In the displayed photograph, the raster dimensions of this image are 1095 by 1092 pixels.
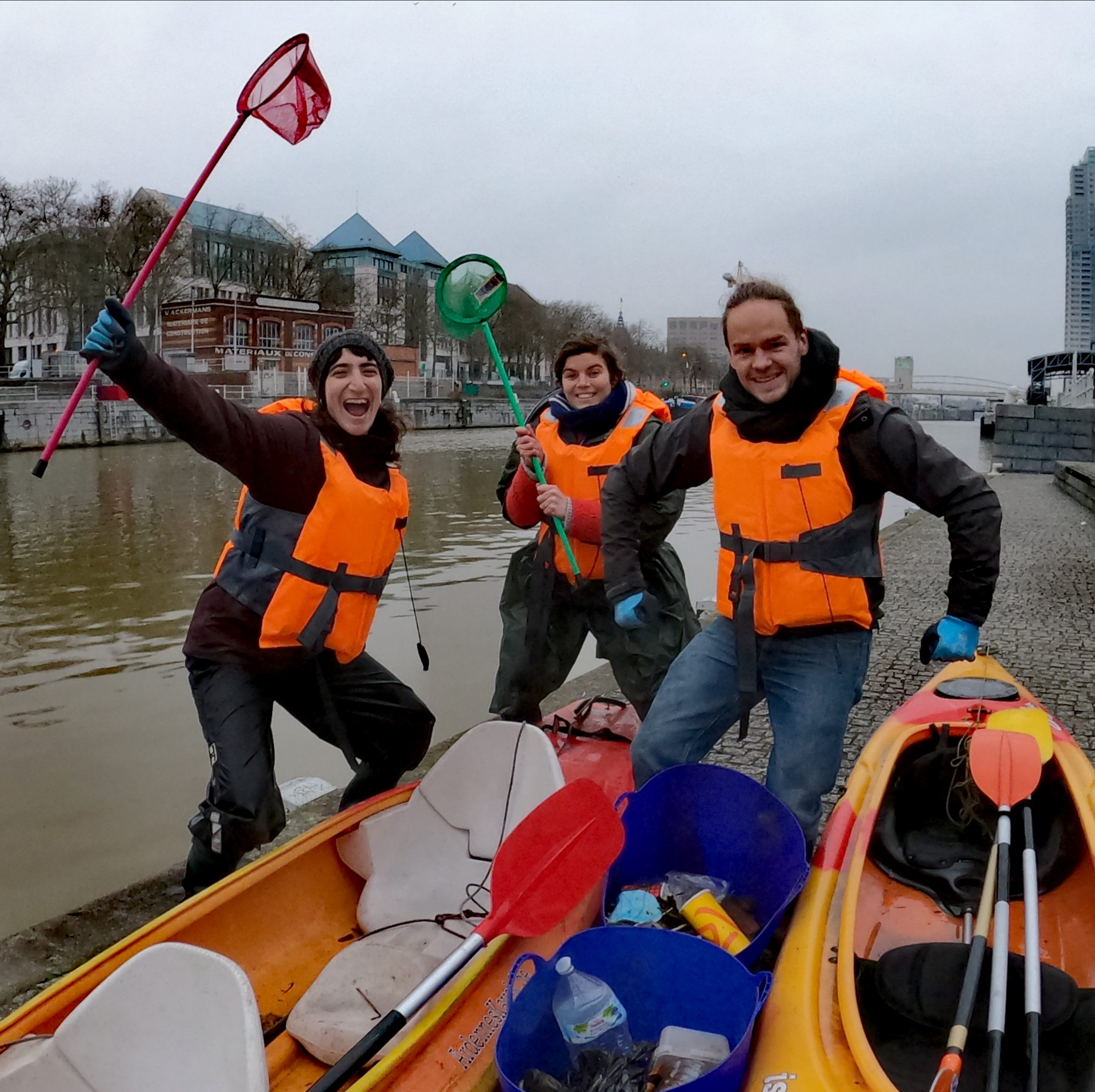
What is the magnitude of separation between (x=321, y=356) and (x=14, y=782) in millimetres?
3115

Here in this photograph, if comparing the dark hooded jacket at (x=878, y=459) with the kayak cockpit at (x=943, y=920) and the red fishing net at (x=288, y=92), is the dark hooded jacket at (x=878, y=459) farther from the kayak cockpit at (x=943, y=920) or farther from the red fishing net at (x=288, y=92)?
the red fishing net at (x=288, y=92)

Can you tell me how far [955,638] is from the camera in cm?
230

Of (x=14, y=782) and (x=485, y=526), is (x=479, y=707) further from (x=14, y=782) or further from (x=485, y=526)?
(x=485, y=526)

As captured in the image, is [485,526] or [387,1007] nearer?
[387,1007]

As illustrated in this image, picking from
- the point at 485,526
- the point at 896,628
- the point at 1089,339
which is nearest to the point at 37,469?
the point at 896,628

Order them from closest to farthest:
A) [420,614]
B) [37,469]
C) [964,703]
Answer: [37,469] < [964,703] < [420,614]

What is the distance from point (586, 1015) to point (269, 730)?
4.08 feet

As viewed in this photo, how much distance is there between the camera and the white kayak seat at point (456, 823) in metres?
2.63

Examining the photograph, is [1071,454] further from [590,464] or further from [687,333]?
[687,333]

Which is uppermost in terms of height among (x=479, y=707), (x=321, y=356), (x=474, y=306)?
(x=474, y=306)

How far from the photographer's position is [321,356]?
9.13 feet

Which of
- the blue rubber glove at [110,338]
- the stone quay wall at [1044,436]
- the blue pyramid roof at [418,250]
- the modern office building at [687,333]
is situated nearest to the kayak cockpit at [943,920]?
the blue rubber glove at [110,338]

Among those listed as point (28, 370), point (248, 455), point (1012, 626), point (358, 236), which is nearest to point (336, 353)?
point (248, 455)

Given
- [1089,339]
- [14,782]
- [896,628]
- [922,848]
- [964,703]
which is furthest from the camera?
[1089,339]
